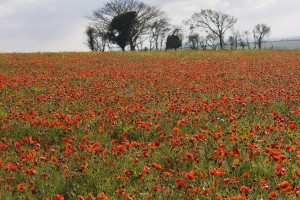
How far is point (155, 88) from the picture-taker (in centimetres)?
1213

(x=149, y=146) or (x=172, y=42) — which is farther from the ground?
(x=172, y=42)

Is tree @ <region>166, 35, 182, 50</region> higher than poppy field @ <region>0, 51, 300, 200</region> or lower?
higher

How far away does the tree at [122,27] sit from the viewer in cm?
5709

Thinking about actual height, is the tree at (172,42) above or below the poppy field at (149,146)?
above

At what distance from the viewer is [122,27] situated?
190 feet

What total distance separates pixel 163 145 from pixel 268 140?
1.70m

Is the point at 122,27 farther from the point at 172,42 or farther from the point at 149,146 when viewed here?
the point at 149,146

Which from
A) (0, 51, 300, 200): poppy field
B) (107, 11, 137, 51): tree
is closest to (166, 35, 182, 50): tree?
(107, 11, 137, 51): tree

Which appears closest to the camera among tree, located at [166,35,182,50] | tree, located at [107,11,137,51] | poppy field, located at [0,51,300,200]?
poppy field, located at [0,51,300,200]

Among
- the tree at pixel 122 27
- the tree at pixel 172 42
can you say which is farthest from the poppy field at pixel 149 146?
the tree at pixel 172 42

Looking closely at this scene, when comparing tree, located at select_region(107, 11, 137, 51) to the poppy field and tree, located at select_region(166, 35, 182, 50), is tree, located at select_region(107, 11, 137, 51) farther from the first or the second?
the poppy field

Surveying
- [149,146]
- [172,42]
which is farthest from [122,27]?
[149,146]

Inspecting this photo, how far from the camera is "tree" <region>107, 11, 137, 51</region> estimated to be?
187 ft

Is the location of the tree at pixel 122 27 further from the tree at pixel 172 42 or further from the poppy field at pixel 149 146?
the poppy field at pixel 149 146
